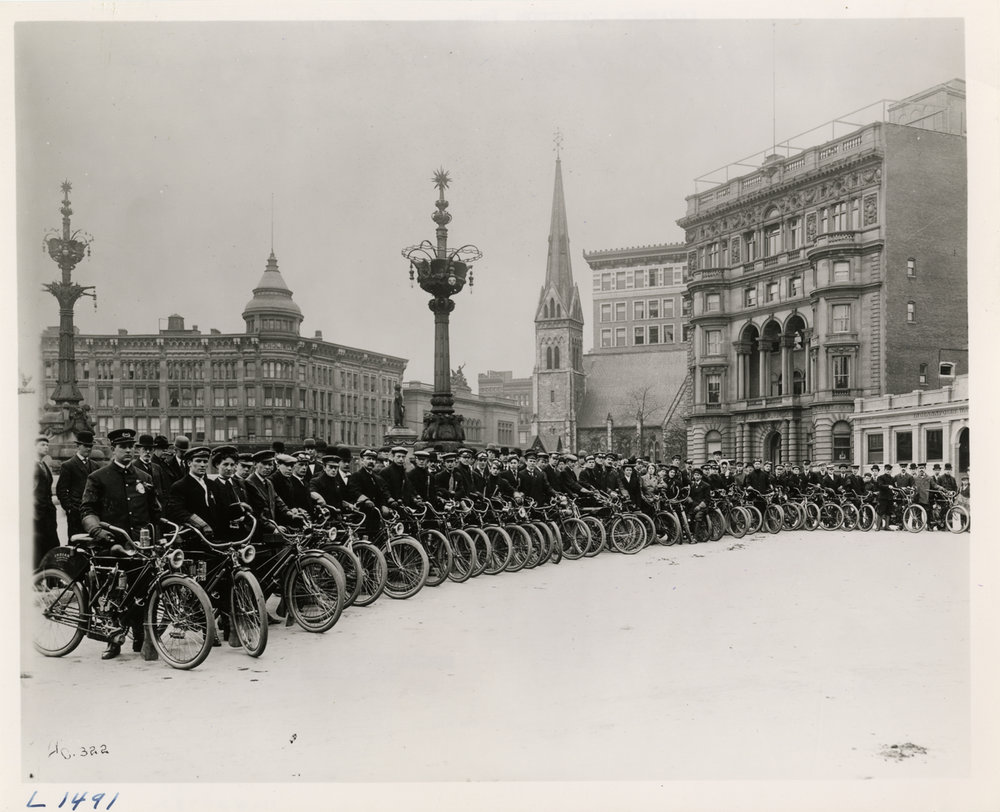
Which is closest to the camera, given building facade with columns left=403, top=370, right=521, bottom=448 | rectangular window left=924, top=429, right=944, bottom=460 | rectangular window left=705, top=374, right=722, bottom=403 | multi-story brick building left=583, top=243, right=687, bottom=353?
rectangular window left=924, top=429, right=944, bottom=460

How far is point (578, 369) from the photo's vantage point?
345 feet

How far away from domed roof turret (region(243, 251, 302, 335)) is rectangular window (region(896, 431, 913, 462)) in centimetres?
4397

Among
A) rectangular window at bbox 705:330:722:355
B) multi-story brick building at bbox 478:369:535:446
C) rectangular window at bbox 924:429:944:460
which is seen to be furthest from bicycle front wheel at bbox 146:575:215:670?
multi-story brick building at bbox 478:369:535:446

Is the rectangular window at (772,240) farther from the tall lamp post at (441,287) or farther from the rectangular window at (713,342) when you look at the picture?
the tall lamp post at (441,287)

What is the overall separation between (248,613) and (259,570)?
1033mm

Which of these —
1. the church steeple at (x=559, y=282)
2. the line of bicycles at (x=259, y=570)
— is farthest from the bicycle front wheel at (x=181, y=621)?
the church steeple at (x=559, y=282)

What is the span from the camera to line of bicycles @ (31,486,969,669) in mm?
7770

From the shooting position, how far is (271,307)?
6494 centimetres

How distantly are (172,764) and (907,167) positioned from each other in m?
38.2

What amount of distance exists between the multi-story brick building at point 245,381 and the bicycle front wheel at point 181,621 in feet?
154

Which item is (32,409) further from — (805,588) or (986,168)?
(805,588)

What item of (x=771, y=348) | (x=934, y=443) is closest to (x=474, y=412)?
(x=771, y=348)

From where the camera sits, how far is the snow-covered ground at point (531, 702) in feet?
19.6

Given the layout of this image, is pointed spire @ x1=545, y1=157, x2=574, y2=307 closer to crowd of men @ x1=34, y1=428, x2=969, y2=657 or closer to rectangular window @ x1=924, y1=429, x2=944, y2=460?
rectangular window @ x1=924, y1=429, x2=944, y2=460
